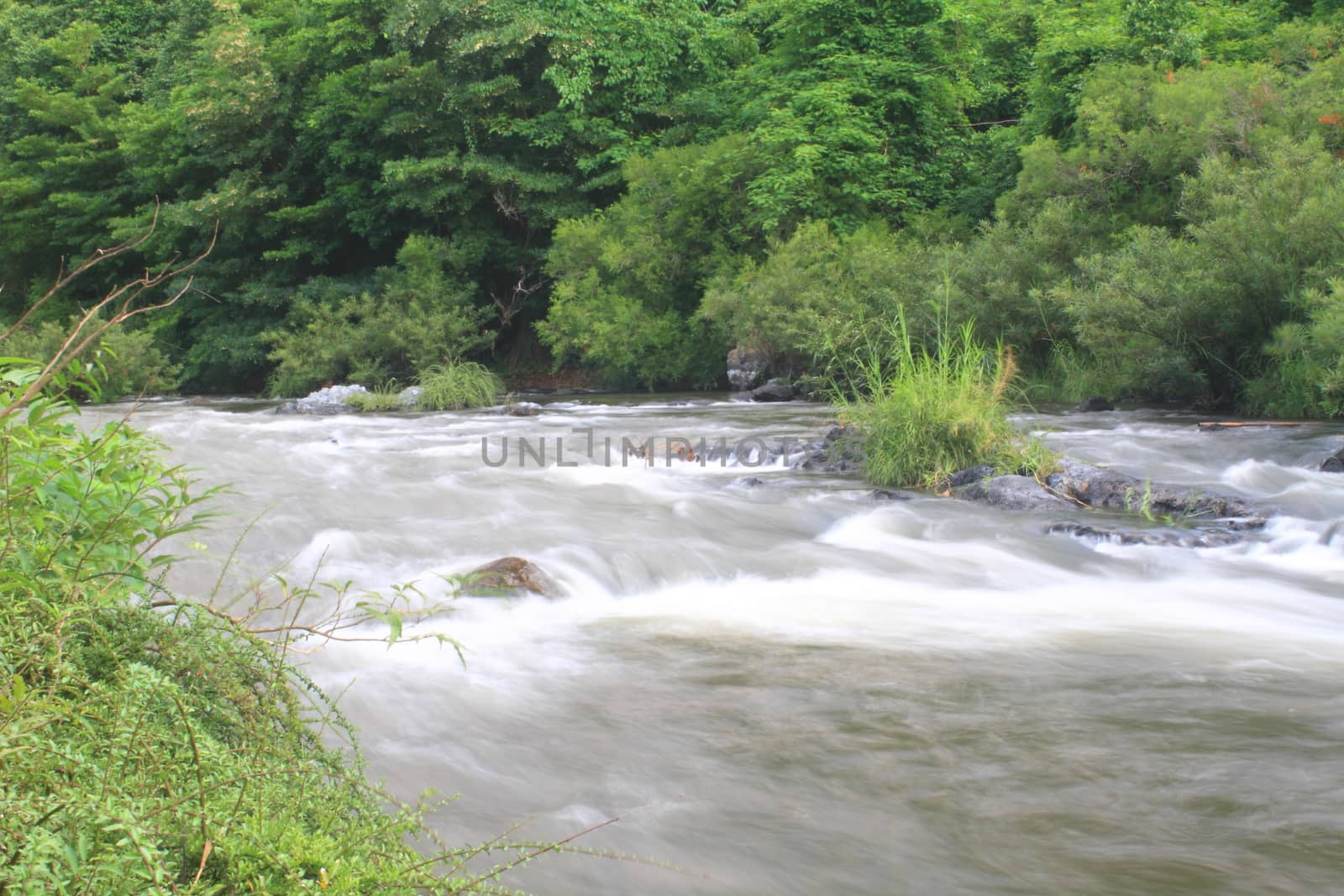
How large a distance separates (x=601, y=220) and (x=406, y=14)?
20.4 ft

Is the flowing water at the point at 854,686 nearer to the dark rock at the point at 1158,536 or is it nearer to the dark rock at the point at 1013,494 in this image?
the dark rock at the point at 1158,536

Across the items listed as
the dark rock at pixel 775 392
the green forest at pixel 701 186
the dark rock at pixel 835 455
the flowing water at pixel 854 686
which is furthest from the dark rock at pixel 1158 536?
the dark rock at pixel 775 392

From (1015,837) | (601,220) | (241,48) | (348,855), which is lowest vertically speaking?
(1015,837)

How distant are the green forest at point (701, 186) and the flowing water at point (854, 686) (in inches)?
171

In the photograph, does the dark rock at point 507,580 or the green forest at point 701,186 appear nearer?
the dark rock at point 507,580

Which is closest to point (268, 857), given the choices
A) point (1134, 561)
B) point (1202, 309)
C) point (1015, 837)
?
point (1015, 837)

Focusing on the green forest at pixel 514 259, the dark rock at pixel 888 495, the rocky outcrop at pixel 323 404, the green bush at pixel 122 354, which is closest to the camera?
the green forest at pixel 514 259

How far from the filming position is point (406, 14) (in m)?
23.4

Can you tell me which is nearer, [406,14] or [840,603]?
[840,603]

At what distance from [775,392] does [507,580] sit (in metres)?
12.1

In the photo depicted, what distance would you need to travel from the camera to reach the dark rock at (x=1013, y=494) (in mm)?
8094

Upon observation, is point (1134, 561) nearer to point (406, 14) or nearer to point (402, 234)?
point (406, 14)

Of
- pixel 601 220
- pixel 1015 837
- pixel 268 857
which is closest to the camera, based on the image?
pixel 268 857

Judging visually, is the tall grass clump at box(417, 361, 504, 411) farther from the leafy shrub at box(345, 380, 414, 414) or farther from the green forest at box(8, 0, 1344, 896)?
the leafy shrub at box(345, 380, 414, 414)
